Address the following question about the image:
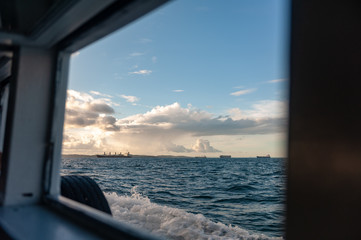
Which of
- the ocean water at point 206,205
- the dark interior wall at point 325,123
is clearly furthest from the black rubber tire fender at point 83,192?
the dark interior wall at point 325,123

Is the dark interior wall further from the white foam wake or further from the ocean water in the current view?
the white foam wake

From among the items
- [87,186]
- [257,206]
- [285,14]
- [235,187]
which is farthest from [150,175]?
[285,14]

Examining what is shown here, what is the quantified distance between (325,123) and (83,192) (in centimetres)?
185

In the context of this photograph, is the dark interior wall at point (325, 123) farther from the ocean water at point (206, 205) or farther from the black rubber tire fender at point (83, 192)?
the black rubber tire fender at point (83, 192)

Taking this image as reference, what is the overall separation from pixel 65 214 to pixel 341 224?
1063 mm

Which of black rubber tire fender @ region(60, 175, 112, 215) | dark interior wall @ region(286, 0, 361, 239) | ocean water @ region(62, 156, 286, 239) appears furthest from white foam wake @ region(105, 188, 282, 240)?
dark interior wall @ region(286, 0, 361, 239)

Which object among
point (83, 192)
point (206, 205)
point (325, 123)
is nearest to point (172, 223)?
point (83, 192)

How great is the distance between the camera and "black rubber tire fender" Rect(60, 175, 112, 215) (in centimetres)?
183

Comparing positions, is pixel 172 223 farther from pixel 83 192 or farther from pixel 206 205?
pixel 206 205

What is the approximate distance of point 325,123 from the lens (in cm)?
34

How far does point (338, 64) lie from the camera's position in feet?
1.09

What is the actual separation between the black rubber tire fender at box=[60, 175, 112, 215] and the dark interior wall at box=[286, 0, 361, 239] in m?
1.74

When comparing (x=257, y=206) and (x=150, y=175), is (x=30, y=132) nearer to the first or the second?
(x=257, y=206)

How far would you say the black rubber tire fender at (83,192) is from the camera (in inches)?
72.0
